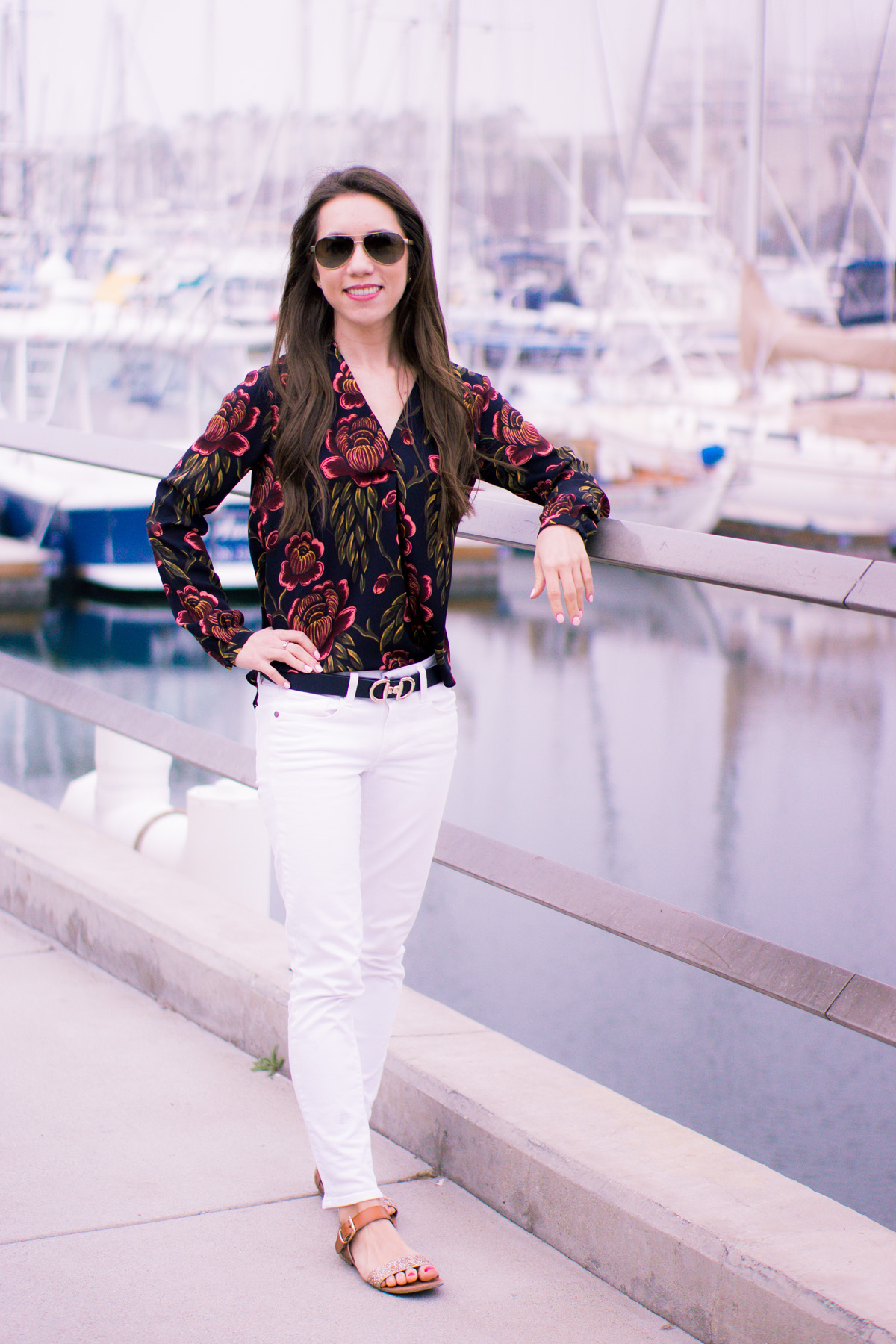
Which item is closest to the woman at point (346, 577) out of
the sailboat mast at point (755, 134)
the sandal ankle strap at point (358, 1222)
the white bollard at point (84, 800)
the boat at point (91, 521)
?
the sandal ankle strap at point (358, 1222)

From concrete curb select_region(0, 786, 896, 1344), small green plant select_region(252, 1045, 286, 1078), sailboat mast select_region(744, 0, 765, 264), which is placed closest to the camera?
concrete curb select_region(0, 786, 896, 1344)

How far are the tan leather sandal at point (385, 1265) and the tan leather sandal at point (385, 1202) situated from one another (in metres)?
0.04

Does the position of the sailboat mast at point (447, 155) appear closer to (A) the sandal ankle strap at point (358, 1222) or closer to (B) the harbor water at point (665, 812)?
(B) the harbor water at point (665, 812)

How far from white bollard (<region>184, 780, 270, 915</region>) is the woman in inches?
87.0

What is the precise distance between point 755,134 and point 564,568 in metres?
30.5

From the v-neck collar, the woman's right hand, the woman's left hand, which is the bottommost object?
the woman's right hand

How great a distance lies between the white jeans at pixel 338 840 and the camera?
A: 232 cm

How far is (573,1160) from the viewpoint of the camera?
2473mm

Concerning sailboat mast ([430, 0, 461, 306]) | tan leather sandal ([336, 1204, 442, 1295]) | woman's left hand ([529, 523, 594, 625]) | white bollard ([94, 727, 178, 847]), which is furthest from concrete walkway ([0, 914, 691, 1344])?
sailboat mast ([430, 0, 461, 306])

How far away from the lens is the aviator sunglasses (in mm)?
2324

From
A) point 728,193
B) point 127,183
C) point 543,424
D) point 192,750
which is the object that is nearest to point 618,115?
point 728,193

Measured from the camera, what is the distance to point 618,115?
3155 cm

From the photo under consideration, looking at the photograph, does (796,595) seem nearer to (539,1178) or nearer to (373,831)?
(373,831)

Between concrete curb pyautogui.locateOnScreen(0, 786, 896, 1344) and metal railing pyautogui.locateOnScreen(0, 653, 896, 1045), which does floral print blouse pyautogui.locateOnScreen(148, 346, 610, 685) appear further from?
concrete curb pyautogui.locateOnScreen(0, 786, 896, 1344)
